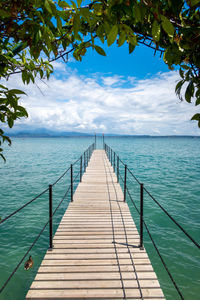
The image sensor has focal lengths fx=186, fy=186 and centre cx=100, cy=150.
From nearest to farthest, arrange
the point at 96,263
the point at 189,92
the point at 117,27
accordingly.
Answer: the point at 117,27
the point at 189,92
the point at 96,263

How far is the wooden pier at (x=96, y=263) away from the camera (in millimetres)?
2750

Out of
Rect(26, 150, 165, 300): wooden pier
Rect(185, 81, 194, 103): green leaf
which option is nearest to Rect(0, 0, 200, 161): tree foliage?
Rect(185, 81, 194, 103): green leaf

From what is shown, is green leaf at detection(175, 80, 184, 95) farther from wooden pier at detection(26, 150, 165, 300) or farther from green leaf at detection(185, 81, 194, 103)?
wooden pier at detection(26, 150, 165, 300)

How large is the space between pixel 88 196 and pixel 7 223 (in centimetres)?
412

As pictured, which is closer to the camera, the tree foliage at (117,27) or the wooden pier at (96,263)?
the tree foliage at (117,27)

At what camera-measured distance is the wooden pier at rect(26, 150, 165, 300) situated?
2750mm

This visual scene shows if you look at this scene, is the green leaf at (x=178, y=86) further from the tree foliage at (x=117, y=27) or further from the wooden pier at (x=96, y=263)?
the wooden pier at (x=96, y=263)

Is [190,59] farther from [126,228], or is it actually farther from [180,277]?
[180,277]

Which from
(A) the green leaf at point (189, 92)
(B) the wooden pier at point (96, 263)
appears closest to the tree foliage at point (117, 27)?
(A) the green leaf at point (189, 92)

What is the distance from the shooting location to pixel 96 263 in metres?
3.38

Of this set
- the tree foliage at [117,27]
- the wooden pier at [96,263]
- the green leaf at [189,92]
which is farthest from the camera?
the wooden pier at [96,263]

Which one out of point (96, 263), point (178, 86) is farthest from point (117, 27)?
point (96, 263)

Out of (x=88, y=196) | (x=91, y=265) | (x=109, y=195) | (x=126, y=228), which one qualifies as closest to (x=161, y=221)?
(x=109, y=195)

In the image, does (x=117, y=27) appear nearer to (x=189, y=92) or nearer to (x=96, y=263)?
(x=189, y=92)
